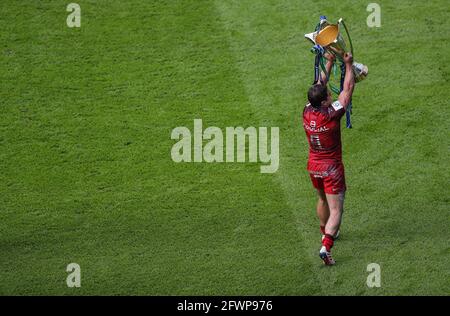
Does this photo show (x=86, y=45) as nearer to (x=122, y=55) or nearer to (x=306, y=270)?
(x=122, y=55)

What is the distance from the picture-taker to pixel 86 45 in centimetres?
1149

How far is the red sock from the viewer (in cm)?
791

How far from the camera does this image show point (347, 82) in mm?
7805

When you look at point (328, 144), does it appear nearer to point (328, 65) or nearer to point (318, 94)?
point (318, 94)

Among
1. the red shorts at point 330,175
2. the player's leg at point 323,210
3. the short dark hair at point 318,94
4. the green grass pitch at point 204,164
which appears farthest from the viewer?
the player's leg at point 323,210

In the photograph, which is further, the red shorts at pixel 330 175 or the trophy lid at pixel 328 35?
the red shorts at pixel 330 175

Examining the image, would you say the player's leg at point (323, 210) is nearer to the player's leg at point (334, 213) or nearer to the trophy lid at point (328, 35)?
the player's leg at point (334, 213)

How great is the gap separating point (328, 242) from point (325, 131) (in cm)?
101

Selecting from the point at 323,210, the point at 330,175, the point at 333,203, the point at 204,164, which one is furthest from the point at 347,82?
the point at 204,164

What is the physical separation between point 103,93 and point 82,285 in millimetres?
3522

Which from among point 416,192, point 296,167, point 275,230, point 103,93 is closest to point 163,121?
point 103,93

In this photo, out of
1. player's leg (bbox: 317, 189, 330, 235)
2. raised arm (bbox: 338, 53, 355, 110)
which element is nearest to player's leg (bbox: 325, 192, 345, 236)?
player's leg (bbox: 317, 189, 330, 235)

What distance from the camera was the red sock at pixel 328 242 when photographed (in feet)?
25.9

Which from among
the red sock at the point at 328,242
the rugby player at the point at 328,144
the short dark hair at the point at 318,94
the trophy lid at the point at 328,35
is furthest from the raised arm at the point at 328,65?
the red sock at the point at 328,242
